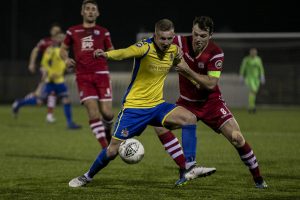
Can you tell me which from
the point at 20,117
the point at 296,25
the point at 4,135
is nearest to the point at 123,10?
the point at 296,25

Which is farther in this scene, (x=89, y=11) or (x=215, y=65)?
(x=89, y=11)

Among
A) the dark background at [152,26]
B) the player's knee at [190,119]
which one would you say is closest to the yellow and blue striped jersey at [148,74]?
the player's knee at [190,119]

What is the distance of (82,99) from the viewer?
37.2 ft

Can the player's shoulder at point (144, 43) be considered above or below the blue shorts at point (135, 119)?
above

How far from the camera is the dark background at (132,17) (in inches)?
1142

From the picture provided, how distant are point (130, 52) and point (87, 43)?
3861 millimetres

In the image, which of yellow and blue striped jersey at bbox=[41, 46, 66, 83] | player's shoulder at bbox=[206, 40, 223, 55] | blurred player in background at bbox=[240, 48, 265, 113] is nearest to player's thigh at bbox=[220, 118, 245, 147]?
player's shoulder at bbox=[206, 40, 223, 55]

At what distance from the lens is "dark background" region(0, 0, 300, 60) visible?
29.0 metres

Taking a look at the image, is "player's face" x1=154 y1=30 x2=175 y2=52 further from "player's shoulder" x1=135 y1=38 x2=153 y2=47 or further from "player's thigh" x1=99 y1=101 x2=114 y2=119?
"player's thigh" x1=99 y1=101 x2=114 y2=119

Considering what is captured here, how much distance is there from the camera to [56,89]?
1814 centimetres

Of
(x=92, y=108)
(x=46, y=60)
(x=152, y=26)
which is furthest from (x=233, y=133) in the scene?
(x=152, y=26)

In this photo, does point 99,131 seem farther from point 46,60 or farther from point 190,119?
point 46,60

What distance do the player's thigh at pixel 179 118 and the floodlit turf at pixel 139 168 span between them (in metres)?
0.76

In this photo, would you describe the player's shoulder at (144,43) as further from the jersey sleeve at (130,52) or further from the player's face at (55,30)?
the player's face at (55,30)
